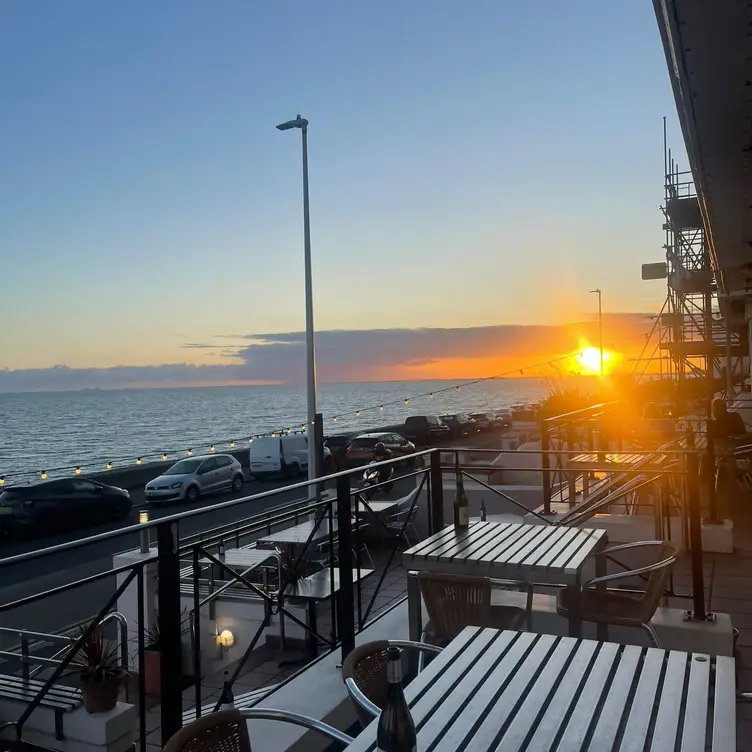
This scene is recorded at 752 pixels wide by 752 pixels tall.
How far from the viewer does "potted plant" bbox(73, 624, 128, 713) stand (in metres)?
4.58

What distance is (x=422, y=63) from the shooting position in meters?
11.1

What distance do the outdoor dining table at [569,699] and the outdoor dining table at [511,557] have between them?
103 centimetres

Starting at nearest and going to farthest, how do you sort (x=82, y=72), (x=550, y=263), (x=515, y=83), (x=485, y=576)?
(x=485, y=576) < (x=515, y=83) < (x=82, y=72) < (x=550, y=263)

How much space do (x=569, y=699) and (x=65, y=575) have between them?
43.4 feet

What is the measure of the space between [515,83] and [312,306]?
7.42 m

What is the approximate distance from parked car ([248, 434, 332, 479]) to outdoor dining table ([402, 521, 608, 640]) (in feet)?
73.3

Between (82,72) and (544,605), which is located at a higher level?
(82,72)

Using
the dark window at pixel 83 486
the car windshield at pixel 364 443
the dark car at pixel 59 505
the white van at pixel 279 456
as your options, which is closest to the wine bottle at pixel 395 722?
the dark car at pixel 59 505

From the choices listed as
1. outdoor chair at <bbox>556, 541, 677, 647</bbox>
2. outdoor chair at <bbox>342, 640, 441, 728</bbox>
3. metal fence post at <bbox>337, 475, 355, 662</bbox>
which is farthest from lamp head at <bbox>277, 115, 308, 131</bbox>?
outdoor chair at <bbox>342, 640, 441, 728</bbox>

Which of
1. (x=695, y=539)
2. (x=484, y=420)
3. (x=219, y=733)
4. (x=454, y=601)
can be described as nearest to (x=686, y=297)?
(x=695, y=539)

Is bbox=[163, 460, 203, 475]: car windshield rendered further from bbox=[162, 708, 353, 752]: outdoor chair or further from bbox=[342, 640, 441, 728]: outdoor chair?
bbox=[162, 708, 353, 752]: outdoor chair

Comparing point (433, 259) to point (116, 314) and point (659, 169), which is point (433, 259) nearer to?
point (659, 169)

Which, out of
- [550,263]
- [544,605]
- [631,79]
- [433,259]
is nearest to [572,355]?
[550,263]

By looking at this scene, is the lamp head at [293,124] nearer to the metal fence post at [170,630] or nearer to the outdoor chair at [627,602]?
the outdoor chair at [627,602]
